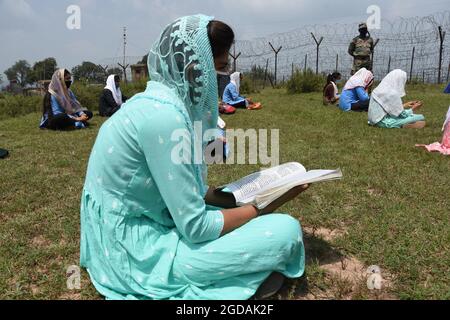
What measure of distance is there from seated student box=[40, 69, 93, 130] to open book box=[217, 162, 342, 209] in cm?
615

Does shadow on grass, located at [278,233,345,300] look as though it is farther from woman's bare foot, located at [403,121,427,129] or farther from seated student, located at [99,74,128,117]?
seated student, located at [99,74,128,117]

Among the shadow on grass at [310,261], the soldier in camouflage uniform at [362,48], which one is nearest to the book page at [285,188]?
the shadow on grass at [310,261]

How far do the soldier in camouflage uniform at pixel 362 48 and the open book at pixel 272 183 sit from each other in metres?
9.10

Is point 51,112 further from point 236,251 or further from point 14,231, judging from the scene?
point 236,251

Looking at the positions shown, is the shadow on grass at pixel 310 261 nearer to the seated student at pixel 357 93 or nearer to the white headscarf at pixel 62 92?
the white headscarf at pixel 62 92

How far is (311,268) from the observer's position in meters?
2.30

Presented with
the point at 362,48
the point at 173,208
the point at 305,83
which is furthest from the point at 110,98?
the point at 173,208

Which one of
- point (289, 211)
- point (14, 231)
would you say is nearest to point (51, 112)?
point (14, 231)

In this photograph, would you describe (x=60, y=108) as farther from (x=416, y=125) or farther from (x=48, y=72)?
(x=48, y=72)

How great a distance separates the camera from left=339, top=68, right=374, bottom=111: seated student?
8797 mm

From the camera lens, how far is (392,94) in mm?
6758

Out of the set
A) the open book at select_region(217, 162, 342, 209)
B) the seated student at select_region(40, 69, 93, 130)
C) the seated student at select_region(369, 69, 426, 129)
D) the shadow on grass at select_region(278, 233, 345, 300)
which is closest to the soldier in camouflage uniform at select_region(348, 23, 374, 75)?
the seated student at select_region(369, 69, 426, 129)

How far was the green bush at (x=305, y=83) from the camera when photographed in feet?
47.1
